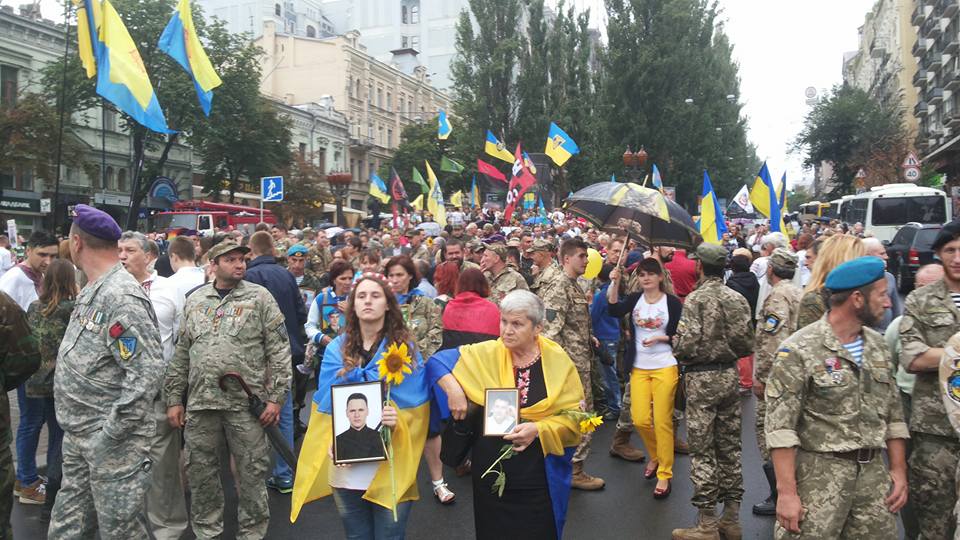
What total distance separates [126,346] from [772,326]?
182 inches

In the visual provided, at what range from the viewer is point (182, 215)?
32.0 metres

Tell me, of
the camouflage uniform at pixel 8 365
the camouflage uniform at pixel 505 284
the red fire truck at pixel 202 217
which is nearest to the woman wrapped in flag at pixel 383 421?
the camouflage uniform at pixel 8 365

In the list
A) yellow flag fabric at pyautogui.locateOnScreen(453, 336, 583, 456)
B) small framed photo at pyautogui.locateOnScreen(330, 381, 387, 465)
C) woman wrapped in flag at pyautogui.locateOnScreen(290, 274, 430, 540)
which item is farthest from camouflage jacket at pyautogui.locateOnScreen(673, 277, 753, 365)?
small framed photo at pyautogui.locateOnScreen(330, 381, 387, 465)

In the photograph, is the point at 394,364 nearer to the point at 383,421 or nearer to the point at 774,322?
the point at 383,421

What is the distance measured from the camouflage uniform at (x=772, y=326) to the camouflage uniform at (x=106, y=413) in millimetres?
4266

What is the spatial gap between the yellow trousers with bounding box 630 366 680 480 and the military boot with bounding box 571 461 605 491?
1.74 ft

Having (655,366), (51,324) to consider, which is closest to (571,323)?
(655,366)

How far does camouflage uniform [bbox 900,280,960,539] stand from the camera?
3766 millimetres

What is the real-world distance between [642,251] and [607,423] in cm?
276

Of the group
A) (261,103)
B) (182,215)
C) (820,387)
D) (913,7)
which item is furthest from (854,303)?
(913,7)

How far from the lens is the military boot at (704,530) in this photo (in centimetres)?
527

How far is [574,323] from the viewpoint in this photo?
675 centimetres

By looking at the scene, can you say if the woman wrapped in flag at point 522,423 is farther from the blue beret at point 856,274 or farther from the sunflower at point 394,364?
the blue beret at point 856,274

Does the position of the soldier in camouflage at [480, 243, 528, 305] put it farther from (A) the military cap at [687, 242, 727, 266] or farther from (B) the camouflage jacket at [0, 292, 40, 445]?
(B) the camouflage jacket at [0, 292, 40, 445]
